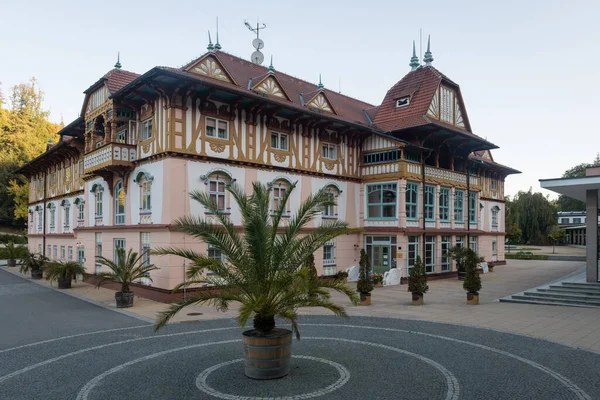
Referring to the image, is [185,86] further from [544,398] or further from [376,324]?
[544,398]

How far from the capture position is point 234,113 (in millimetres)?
21016

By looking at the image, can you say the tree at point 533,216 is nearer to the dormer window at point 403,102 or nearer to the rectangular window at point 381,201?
the dormer window at point 403,102

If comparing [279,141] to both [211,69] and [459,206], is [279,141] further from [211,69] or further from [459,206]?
[459,206]

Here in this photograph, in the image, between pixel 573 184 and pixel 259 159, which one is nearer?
pixel 573 184

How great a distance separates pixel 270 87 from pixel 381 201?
30.8ft

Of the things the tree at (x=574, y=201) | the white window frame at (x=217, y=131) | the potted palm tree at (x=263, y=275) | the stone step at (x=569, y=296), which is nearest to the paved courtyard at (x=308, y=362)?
the potted palm tree at (x=263, y=275)

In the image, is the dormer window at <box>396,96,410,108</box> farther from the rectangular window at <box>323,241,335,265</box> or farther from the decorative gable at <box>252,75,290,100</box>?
the rectangular window at <box>323,241,335,265</box>

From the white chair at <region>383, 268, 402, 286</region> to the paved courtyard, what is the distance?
8.88 metres

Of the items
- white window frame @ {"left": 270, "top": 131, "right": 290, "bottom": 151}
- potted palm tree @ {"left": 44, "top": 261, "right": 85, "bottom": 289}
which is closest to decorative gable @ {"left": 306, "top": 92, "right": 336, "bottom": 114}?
white window frame @ {"left": 270, "top": 131, "right": 290, "bottom": 151}

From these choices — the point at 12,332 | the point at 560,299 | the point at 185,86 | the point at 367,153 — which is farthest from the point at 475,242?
the point at 12,332

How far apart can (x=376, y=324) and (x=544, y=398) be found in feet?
22.8

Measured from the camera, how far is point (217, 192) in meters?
20.4

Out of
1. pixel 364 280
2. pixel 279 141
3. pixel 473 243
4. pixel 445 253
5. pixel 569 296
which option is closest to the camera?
pixel 569 296

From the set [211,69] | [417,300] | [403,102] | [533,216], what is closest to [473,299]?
[417,300]
